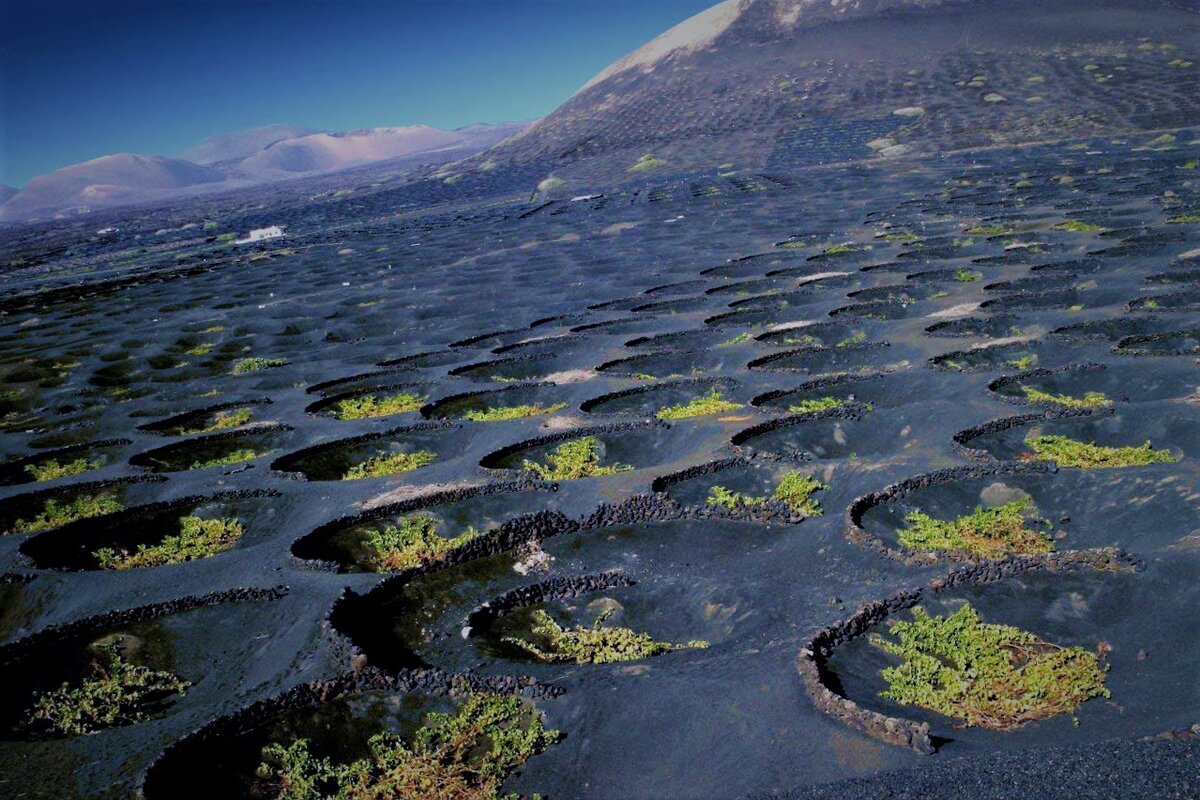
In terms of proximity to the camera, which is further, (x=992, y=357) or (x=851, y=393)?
(x=992, y=357)

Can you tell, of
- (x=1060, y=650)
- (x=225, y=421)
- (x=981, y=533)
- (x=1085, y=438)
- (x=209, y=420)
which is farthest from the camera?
(x=209, y=420)

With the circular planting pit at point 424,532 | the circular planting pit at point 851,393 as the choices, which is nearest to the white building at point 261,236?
the circular planting pit at point 851,393

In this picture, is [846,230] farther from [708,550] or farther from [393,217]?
[393,217]

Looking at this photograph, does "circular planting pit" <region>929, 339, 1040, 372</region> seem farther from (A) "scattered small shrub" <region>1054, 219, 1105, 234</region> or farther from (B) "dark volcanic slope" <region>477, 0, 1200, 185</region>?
(B) "dark volcanic slope" <region>477, 0, 1200, 185</region>

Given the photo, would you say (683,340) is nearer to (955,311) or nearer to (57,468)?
(955,311)

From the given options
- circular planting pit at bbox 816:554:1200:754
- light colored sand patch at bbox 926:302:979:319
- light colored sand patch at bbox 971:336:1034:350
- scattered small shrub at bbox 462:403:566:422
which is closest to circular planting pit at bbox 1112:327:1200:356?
light colored sand patch at bbox 971:336:1034:350

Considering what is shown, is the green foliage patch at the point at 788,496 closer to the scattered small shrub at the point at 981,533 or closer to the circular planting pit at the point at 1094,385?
the scattered small shrub at the point at 981,533

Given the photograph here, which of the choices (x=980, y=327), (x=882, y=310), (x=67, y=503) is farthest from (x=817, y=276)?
(x=67, y=503)

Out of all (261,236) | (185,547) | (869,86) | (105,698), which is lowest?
(105,698)
